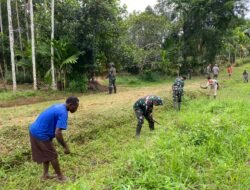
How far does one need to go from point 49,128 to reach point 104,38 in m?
13.1

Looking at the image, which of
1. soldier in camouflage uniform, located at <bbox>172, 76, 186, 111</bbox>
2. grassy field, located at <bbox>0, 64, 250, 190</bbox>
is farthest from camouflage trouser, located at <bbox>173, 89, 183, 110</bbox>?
grassy field, located at <bbox>0, 64, 250, 190</bbox>

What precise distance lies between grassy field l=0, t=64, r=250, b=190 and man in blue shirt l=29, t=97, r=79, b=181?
0.62 m

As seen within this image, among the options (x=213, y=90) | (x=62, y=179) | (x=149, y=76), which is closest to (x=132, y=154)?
(x=62, y=179)

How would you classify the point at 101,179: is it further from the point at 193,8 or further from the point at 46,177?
the point at 193,8

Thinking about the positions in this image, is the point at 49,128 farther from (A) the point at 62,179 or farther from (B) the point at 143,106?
(B) the point at 143,106

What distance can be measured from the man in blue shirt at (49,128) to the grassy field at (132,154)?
621mm

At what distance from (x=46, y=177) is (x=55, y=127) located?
3.79ft

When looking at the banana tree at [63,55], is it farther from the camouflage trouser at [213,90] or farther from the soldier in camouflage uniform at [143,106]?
the soldier in camouflage uniform at [143,106]

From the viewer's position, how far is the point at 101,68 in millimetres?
18281

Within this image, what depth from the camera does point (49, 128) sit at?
5234mm

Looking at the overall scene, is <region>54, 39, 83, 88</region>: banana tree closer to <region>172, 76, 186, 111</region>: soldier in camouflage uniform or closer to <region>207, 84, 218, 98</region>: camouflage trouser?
<region>172, 76, 186, 111</region>: soldier in camouflage uniform

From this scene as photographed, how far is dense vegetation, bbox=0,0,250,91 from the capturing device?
15.9 metres

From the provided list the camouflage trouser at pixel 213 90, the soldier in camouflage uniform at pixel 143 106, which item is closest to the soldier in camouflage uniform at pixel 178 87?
the camouflage trouser at pixel 213 90

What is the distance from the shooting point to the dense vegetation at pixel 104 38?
15.9 metres
